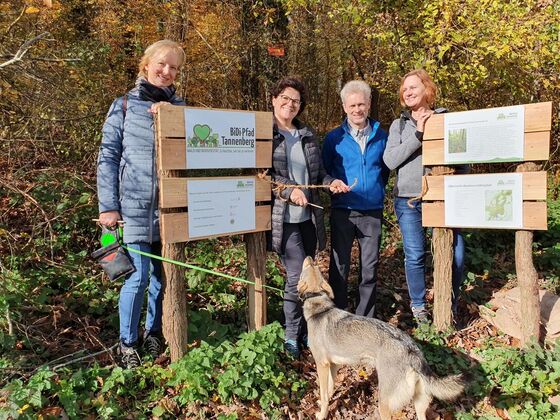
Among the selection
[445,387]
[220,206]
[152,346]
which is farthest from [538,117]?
[152,346]

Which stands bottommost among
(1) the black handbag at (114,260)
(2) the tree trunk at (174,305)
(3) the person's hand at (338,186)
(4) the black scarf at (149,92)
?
(2) the tree trunk at (174,305)

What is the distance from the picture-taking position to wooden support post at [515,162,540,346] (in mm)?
4254

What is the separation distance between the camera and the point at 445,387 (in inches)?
A: 127

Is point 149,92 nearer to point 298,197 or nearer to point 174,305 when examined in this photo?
point 298,197

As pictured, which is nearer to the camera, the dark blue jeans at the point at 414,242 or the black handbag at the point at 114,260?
the black handbag at the point at 114,260

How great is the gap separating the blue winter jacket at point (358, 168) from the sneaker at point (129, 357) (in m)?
2.37

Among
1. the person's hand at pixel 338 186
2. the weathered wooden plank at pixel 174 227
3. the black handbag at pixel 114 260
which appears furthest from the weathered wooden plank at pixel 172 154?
the person's hand at pixel 338 186

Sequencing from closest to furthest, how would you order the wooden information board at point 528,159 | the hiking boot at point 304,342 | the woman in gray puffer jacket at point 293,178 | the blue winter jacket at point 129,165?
the blue winter jacket at point 129,165
the wooden information board at point 528,159
the woman in gray puffer jacket at point 293,178
the hiking boot at point 304,342

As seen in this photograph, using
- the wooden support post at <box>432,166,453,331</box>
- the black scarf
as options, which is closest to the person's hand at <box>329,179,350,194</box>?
the wooden support post at <box>432,166,453,331</box>

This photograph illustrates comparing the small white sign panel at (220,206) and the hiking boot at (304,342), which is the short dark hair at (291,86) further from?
the hiking boot at (304,342)

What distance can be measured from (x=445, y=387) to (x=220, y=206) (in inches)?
93.2

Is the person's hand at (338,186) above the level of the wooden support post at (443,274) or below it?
above

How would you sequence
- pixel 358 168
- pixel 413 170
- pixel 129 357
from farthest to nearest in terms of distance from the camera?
pixel 413 170 < pixel 358 168 < pixel 129 357

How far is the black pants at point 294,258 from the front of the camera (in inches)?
165
